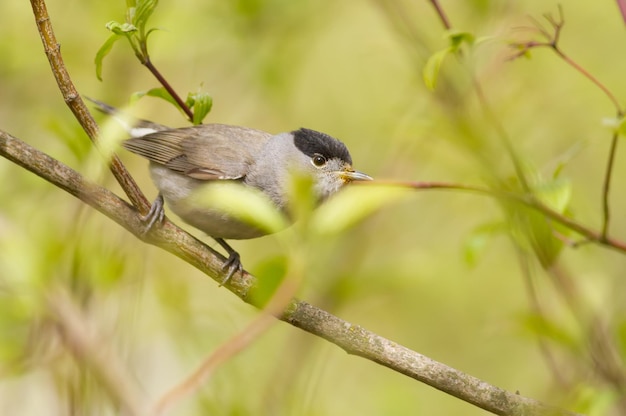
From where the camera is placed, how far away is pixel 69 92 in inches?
106

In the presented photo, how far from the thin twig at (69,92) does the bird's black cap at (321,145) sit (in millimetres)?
1620

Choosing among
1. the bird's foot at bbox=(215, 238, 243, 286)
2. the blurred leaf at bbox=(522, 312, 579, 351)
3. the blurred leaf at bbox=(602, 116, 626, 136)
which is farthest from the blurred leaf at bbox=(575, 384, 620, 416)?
the bird's foot at bbox=(215, 238, 243, 286)

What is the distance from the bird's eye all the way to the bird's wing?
1.08 feet

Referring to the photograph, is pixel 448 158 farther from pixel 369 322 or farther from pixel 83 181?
pixel 369 322

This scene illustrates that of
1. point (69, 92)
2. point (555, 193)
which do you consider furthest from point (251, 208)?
point (555, 193)

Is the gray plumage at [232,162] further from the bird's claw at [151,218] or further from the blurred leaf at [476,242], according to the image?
the blurred leaf at [476,242]

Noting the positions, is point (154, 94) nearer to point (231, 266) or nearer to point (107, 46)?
point (107, 46)

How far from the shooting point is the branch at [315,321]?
106 inches

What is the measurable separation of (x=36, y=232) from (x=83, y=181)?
1.35 ft

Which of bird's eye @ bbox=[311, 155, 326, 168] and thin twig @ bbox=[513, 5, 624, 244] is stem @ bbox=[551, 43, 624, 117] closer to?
thin twig @ bbox=[513, 5, 624, 244]

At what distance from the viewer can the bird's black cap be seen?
4.39 m

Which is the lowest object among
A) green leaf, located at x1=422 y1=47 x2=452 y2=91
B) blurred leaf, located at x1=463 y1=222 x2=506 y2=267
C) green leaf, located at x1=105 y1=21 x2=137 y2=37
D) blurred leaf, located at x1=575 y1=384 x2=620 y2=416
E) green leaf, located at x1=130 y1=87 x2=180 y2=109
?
blurred leaf, located at x1=575 y1=384 x2=620 y2=416

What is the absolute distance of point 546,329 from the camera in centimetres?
308

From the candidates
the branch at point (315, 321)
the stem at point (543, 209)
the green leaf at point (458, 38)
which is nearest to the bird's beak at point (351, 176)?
the branch at point (315, 321)
